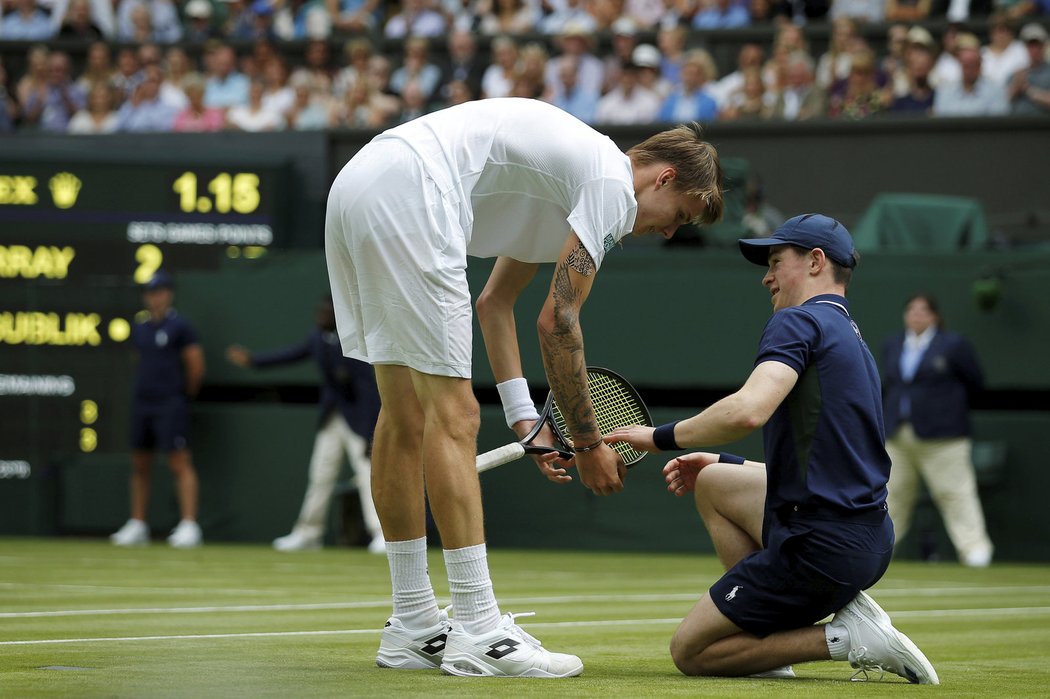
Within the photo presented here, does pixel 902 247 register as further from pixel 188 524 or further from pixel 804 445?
pixel 804 445

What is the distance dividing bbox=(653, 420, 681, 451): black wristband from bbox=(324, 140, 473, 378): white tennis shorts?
0.61 metres

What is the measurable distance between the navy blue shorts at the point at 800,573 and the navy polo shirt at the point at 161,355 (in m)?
9.50

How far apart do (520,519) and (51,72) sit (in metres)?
7.45

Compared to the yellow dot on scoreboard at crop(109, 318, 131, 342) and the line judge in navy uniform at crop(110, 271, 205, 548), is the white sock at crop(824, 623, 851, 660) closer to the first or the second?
the line judge in navy uniform at crop(110, 271, 205, 548)

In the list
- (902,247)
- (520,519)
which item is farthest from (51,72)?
(902,247)

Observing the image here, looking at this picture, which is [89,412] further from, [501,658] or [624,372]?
[501,658]

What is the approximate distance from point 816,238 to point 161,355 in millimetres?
Answer: 9664

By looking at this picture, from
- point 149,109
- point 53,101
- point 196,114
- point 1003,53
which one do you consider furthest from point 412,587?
point 53,101

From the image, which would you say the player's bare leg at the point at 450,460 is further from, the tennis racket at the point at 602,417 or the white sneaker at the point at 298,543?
the white sneaker at the point at 298,543

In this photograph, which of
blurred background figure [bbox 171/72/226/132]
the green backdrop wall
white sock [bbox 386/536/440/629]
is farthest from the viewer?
blurred background figure [bbox 171/72/226/132]

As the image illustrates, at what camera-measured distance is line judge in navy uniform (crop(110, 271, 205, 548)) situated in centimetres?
1391

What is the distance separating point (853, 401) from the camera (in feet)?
16.4

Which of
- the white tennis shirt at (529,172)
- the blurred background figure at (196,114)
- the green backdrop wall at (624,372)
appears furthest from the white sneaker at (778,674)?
the blurred background figure at (196,114)

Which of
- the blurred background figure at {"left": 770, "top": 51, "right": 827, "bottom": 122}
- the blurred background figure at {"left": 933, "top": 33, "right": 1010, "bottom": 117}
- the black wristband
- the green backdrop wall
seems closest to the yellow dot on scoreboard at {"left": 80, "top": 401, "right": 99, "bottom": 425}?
the green backdrop wall
